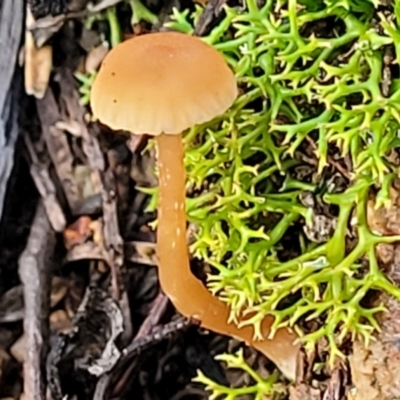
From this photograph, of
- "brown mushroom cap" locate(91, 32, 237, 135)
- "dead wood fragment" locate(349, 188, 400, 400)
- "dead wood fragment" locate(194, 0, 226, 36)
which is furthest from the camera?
"dead wood fragment" locate(194, 0, 226, 36)

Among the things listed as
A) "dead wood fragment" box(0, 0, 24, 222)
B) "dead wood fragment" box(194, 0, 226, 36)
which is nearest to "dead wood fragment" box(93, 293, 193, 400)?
"dead wood fragment" box(0, 0, 24, 222)

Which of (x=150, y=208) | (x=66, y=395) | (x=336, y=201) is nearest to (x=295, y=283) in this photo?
(x=336, y=201)

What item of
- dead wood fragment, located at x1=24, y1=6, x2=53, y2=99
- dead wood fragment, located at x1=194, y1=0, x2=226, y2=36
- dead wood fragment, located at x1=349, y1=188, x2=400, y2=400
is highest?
dead wood fragment, located at x1=194, y1=0, x2=226, y2=36

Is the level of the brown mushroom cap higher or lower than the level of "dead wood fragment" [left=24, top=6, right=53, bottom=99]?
higher

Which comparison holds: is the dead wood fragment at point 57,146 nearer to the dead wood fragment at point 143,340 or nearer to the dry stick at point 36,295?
the dry stick at point 36,295

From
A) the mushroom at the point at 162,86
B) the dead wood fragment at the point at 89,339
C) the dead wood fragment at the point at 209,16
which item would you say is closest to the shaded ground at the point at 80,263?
the dead wood fragment at the point at 89,339

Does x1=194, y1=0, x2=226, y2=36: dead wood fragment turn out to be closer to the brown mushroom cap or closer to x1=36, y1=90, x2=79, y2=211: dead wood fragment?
the brown mushroom cap

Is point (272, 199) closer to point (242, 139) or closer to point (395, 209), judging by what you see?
point (242, 139)

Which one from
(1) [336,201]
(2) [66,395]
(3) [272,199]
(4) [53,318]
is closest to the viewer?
(1) [336,201]
